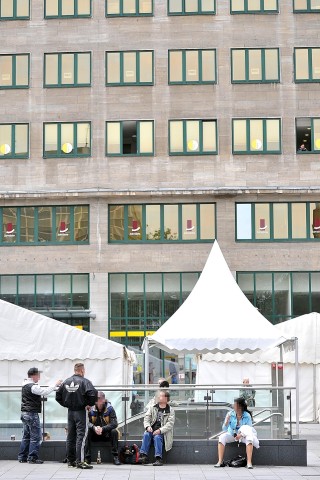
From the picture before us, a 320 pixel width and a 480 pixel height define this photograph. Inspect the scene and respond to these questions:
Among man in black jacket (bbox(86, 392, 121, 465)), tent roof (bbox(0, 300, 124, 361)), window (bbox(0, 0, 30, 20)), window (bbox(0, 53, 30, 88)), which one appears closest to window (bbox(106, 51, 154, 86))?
window (bbox(0, 53, 30, 88))

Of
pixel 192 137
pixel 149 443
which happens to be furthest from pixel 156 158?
pixel 149 443

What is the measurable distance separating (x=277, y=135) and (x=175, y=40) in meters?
6.76

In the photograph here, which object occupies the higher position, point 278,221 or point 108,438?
point 278,221

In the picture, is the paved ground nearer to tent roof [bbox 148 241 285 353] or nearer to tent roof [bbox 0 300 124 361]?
tent roof [bbox 148 241 285 353]

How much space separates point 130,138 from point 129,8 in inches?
256

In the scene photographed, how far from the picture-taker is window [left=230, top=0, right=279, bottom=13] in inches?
2010

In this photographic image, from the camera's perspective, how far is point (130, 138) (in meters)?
50.5

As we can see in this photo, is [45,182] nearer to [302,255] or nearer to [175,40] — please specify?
[175,40]

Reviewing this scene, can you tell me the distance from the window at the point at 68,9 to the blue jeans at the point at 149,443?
1305 inches

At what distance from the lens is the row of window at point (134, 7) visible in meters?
51.1

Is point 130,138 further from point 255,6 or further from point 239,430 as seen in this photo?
point 239,430

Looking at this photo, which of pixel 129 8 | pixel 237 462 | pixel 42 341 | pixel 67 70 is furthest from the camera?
pixel 129 8

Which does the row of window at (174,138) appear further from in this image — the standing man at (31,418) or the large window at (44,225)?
the standing man at (31,418)

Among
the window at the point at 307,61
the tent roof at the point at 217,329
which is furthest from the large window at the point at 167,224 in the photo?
the tent roof at the point at 217,329
